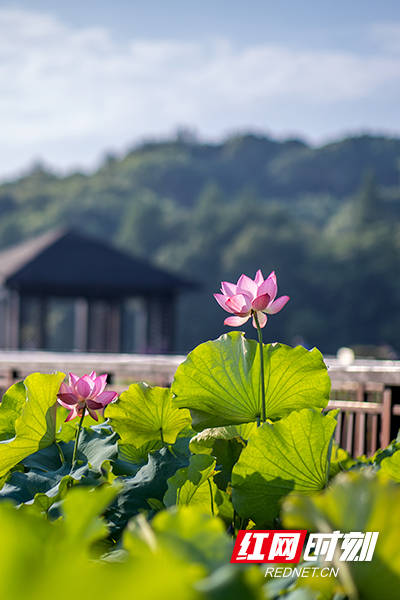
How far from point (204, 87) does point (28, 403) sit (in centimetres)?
7751

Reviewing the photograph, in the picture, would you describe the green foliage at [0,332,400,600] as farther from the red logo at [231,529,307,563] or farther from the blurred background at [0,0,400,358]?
the blurred background at [0,0,400,358]

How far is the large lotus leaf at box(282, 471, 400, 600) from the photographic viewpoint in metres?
0.72

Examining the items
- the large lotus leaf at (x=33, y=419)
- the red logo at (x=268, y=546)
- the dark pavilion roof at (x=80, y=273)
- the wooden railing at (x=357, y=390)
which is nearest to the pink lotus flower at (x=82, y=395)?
the large lotus leaf at (x=33, y=419)

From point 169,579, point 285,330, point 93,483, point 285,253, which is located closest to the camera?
point 169,579

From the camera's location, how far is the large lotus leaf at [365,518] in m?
0.72

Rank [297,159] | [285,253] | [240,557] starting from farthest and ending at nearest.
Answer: [297,159], [285,253], [240,557]

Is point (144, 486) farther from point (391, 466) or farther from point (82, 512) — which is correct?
point (82, 512)

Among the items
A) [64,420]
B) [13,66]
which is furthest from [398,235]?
[64,420]

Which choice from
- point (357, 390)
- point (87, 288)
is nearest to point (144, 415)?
point (357, 390)

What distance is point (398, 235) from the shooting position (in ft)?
148

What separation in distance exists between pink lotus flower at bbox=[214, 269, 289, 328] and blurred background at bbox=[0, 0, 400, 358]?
14.9 m

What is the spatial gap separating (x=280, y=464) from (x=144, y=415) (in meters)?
0.38

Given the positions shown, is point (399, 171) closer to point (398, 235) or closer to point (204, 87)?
point (204, 87)

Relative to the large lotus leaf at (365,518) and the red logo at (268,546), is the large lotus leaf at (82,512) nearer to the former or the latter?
the large lotus leaf at (365,518)
